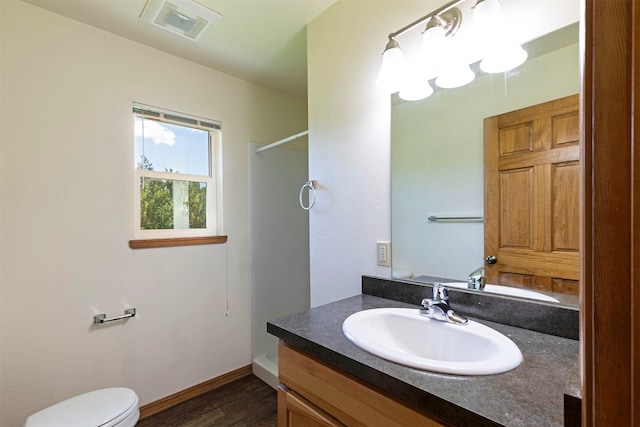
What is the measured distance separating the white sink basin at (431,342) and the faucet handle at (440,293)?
0.29 ft

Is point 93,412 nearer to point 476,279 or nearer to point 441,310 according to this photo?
point 441,310

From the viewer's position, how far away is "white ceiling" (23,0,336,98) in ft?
5.07

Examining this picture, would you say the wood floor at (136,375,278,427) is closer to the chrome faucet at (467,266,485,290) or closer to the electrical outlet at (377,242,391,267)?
the electrical outlet at (377,242,391,267)

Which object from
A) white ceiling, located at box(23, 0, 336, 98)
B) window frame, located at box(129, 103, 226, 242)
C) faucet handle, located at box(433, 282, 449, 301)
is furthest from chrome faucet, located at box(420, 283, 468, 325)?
window frame, located at box(129, 103, 226, 242)

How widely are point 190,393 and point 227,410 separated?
1.11 ft

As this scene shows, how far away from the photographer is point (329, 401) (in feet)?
2.71

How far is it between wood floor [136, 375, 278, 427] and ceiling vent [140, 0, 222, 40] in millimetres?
2405

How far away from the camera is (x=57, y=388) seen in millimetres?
1580

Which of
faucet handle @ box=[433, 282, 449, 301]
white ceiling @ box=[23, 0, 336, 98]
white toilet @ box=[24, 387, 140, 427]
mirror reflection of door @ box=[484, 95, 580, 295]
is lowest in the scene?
white toilet @ box=[24, 387, 140, 427]

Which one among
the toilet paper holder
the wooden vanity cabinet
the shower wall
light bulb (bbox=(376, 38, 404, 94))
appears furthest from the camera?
the shower wall

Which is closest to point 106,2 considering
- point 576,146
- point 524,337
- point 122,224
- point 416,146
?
point 122,224

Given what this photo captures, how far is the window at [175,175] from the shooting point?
6.33ft

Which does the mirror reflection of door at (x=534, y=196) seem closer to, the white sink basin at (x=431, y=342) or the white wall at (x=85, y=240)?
the white sink basin at (x=431, y=342)

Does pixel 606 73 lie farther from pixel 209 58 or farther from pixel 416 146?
pixel 209 58
